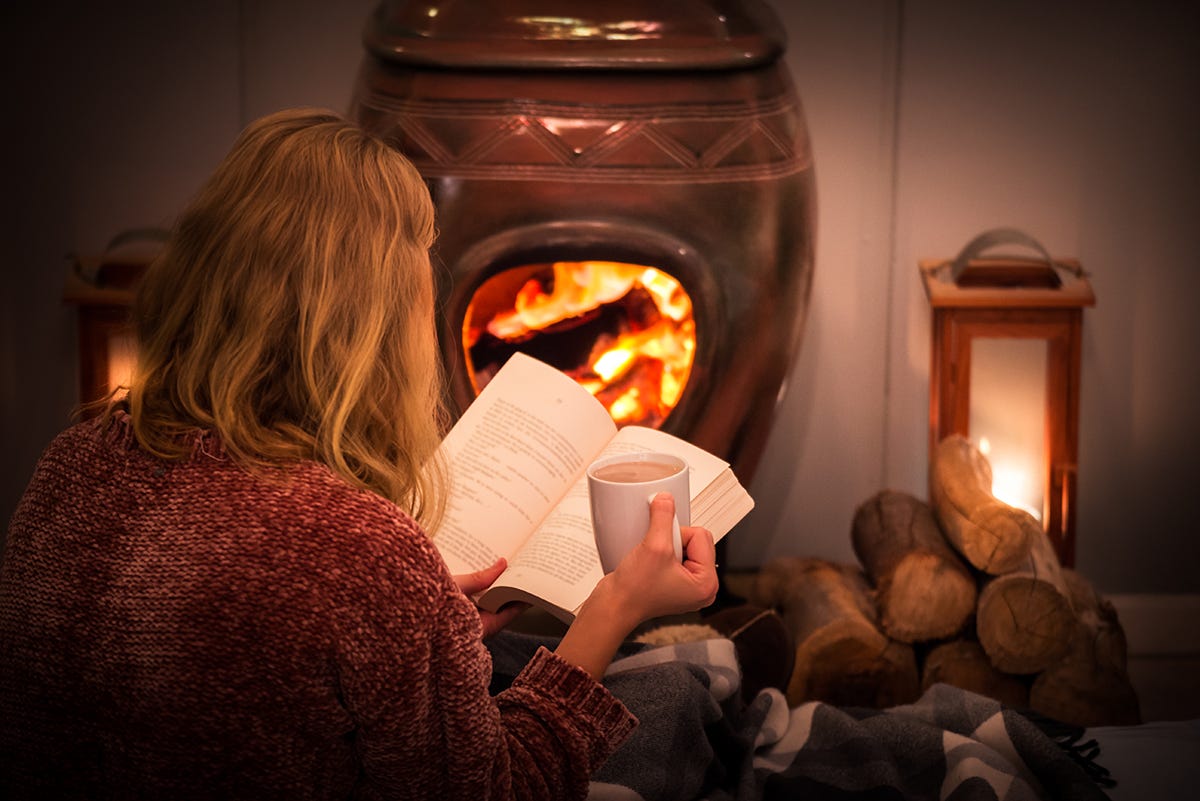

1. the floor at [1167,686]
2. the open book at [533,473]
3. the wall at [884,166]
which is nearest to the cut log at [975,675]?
the floor at [1167,686]

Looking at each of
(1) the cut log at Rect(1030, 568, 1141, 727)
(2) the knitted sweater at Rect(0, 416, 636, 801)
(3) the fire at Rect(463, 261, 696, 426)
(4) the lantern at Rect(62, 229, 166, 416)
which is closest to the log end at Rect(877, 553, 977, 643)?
(1) the cut log at Rect(1030, 568, 1141, 727)

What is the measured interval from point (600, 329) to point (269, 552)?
1.36m

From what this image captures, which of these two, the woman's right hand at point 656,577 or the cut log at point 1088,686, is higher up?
the woman's right hand at point 656,577

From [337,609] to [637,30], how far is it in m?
1.34

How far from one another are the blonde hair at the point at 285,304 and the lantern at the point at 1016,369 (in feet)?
5.33

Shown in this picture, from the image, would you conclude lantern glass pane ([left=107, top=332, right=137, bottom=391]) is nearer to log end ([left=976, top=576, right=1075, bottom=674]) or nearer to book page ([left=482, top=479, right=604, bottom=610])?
book page ([left=482, top=479, right=604, bottom=610])

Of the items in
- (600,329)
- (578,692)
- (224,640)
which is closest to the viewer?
(224,640)

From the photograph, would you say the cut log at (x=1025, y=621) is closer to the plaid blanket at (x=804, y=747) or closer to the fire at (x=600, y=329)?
the plaid blanket at (x=804, y=747)

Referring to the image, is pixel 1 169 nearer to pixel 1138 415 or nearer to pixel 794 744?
pixel 794 744

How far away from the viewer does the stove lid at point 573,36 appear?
→ 1.94 m

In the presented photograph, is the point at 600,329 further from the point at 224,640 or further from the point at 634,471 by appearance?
the point at 224,640

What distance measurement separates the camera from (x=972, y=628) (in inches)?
83.9

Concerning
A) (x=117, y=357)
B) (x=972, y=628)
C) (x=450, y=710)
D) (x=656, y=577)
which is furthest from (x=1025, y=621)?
(x=117, y=357)

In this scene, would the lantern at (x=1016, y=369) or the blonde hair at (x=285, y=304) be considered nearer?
the blonde hair at (x=285, y=304)
